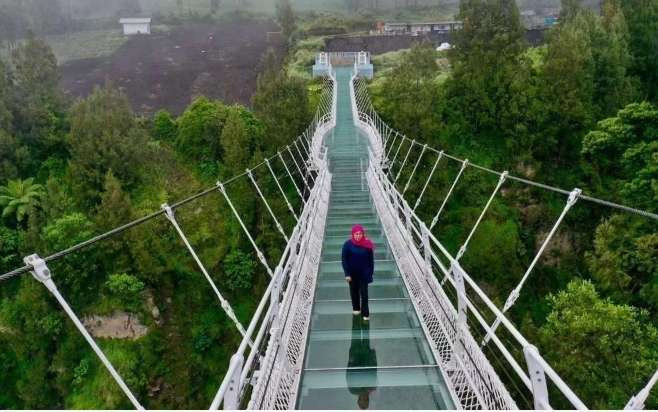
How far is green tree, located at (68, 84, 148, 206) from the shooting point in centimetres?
1200

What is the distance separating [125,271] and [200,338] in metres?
2.29

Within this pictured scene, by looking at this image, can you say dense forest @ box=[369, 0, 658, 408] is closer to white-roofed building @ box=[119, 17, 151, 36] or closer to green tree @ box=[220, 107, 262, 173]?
green tree @ box=[220, 107, 262, 173]

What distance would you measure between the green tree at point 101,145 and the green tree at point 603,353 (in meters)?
10.5

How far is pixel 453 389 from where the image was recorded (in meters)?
2.72

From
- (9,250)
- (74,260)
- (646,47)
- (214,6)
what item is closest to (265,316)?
(74,260)

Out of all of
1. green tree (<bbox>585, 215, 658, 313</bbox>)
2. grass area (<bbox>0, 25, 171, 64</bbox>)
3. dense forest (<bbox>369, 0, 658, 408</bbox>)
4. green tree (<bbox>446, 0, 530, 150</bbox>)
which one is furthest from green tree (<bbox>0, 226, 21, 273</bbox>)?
grass area (<bbox>0, 25, 171, 64</bbox>)

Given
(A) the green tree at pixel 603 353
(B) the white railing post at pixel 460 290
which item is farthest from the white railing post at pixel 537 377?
(A) the green tree at pixel 603 353

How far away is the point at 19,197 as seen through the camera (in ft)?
38.3

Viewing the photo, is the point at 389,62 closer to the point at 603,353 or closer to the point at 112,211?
the point at 112,211

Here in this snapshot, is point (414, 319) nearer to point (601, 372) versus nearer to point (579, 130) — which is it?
point (601, 372)

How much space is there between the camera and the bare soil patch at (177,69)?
2270 cm

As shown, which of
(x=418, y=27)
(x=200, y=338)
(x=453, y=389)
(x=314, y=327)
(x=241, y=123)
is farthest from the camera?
(x=418, y=27)

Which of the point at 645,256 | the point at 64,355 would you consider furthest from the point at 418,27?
the point at 64,355

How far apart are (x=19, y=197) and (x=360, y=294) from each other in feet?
36.7
